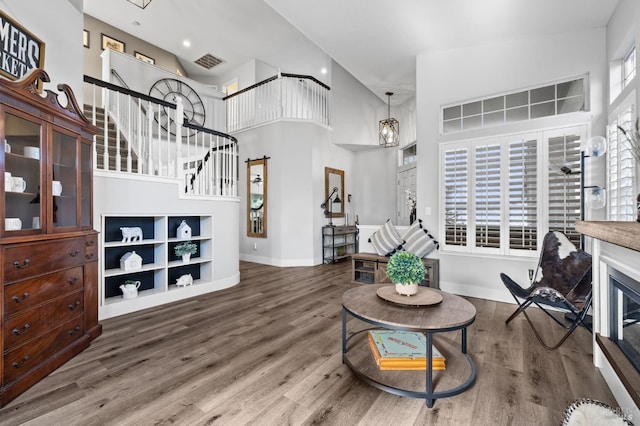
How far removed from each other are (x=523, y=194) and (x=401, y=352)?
2.77 meters

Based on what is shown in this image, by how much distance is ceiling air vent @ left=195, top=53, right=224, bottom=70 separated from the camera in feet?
26.0

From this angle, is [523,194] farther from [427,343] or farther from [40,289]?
[40,289]

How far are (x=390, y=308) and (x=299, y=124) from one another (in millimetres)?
4909

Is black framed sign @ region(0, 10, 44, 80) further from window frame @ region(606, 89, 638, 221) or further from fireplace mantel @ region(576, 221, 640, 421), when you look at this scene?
window frame @ region(606, 89, 638, 221)

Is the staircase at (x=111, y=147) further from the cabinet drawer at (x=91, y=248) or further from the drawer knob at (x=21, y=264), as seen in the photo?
the drawer knob at (x=21, y=264)

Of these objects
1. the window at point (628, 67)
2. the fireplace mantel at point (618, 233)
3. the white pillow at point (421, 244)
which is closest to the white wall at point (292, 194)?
the white pillow at point (421, 244)

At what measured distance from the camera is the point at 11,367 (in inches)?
71.7

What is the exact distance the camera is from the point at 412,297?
84.9 inches

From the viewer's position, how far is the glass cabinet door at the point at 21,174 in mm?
1899

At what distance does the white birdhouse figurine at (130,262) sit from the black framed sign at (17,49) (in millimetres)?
1899

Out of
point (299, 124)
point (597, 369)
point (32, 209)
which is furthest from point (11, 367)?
point (299, 124)

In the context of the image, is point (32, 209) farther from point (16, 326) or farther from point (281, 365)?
point (281, 365)

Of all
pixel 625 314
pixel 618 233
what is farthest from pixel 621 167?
pixel 618 233

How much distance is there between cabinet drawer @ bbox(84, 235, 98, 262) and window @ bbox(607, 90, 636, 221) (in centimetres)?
481
